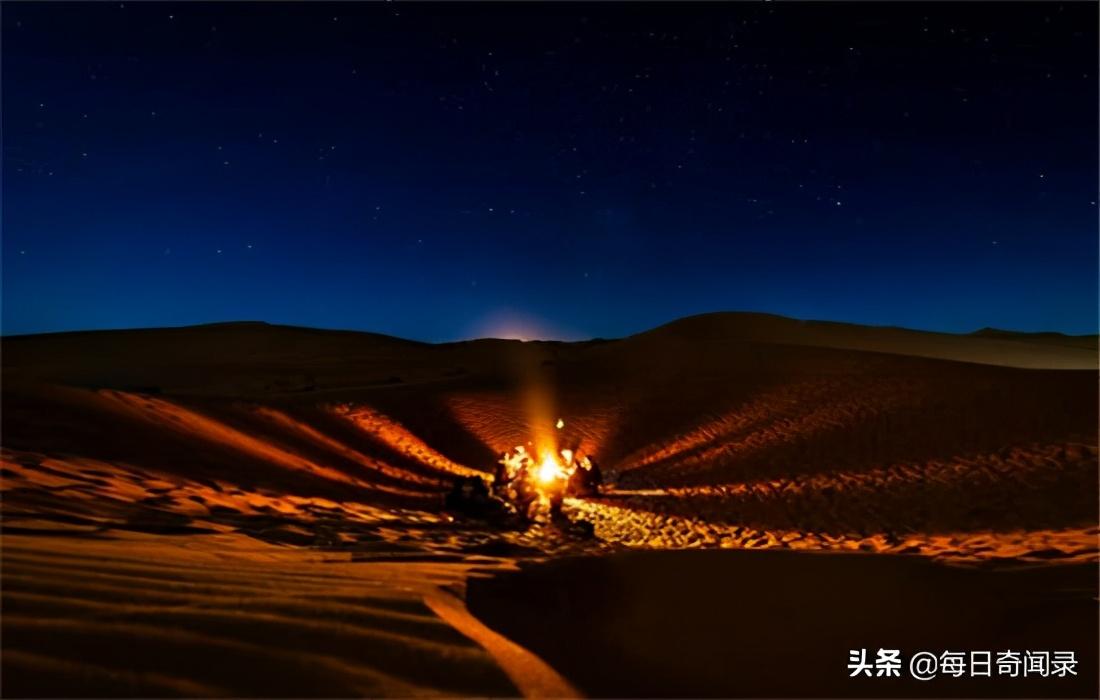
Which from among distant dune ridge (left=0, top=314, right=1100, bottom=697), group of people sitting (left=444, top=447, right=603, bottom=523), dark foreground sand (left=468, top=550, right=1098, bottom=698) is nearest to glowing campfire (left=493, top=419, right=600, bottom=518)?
group of people sitting (left=444, top=447, right=603, bottom=523)

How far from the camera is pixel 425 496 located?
11086 millimetres

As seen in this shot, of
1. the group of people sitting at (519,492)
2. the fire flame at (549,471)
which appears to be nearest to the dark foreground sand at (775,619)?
the group of people sitting at (519,492)

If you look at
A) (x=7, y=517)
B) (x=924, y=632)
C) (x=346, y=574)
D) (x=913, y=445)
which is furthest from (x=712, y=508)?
(x=7, y=517)

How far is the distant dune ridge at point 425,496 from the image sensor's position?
261cm

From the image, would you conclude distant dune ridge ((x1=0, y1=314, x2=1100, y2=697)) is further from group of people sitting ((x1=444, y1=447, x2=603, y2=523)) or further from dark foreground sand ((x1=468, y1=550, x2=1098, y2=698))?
group of people sitting ((x1=444, y1=447, x2=603, y2=523))

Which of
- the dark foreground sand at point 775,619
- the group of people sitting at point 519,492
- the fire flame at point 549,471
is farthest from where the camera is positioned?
the fire flame at point 549,471

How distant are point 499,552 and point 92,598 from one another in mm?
3624

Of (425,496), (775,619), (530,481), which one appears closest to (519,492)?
(530,481)

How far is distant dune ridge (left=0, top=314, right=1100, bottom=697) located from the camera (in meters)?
2.61

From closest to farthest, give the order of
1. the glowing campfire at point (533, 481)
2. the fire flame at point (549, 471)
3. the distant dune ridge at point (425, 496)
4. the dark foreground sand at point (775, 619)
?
1. the distant dune ridge at point (425, 496)
2. the dark foreground sand at point (775, 619)
3. the glowing campfire at point (533, 481)
4. the fire flame at point (549, 471)

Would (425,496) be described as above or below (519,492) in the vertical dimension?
below

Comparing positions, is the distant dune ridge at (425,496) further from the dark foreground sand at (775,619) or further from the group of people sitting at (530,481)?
the group of people sitting at (530,481)

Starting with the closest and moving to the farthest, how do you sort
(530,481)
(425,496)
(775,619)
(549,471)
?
(775,619) → (530,481) → (549,471) → (425,496)

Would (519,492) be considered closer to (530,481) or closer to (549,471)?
(530,481)
